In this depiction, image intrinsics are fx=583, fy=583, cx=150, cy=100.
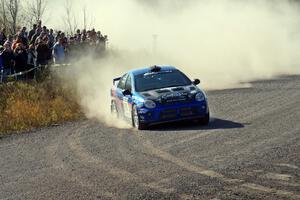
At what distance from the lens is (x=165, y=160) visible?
32.3 ft

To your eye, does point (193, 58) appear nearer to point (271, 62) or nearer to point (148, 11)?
point (271, 62)

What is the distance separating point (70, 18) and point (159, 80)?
1219 inches

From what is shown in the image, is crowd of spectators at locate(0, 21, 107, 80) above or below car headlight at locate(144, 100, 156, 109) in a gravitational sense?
above

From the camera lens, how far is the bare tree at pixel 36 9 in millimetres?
38875

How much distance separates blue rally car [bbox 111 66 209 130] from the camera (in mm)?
13477

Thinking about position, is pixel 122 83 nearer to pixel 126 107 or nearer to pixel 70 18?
pixel 126 107

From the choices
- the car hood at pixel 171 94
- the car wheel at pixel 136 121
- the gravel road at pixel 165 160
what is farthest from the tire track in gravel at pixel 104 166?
the car hood at pixel 171 94

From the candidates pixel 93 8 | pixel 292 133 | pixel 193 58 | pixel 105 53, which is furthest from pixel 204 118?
pixel 93 8

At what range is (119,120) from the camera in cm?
1579

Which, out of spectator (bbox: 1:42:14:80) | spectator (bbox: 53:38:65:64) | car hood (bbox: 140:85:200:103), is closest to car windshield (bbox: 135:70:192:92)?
car hood (bbox: 140:85:200:103)

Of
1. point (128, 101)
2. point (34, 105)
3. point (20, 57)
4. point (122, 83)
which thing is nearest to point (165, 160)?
point (128, 101)

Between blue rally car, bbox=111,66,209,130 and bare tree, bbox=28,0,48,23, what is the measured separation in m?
25.1

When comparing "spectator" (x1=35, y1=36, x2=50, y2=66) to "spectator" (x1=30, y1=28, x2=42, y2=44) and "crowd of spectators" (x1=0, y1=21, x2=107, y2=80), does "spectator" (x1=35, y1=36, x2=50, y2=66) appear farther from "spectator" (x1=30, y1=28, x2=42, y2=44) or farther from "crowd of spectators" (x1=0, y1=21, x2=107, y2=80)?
"spectator" (x1=30, y1=28, x2=42, y2=44)

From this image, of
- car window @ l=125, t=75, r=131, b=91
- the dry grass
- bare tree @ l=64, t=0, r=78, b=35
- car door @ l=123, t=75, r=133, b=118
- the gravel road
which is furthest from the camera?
bare tree @ l=64, t=0, r=78, b=35
